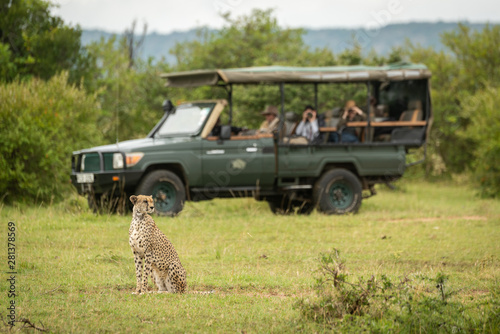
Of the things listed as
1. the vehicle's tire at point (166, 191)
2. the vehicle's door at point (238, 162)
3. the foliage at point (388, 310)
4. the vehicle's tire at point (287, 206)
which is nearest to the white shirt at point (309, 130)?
the vehicle's door at point (238, 162)

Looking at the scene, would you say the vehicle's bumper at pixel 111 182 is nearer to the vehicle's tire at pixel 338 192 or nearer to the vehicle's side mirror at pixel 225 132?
the vehicle's side mirror at pixel 225 132

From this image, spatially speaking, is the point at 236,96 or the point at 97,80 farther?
the point at 97,80

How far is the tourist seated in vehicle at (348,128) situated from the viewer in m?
13.7

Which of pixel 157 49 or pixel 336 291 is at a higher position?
pixel 157 49

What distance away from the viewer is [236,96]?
20.4 metres

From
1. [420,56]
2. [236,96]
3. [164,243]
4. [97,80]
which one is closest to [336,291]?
[164,243]

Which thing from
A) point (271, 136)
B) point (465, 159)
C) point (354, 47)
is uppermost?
point (354, 47)

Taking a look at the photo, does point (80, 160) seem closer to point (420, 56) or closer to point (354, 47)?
point (354, 47)

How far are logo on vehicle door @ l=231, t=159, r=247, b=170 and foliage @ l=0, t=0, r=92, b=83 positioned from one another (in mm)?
7526

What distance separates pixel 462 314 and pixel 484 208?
9438mm

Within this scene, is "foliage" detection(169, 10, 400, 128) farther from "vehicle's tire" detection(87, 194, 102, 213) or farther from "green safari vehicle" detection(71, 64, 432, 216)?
"vehicle's tire" detection(87, 194, 102, 213)

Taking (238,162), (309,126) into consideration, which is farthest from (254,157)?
(309,126)

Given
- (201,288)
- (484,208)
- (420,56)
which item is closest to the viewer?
(201,288)

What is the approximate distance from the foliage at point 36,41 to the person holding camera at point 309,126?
24.6 feet
